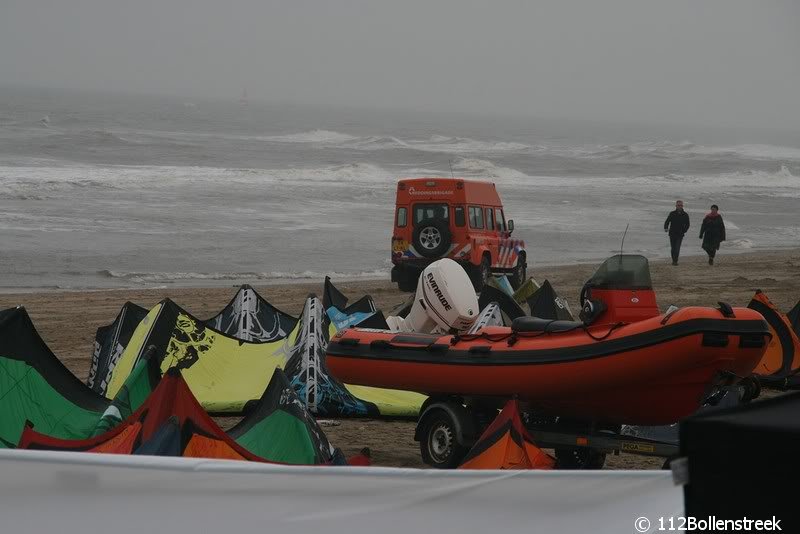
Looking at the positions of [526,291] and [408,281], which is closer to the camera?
[526,291]

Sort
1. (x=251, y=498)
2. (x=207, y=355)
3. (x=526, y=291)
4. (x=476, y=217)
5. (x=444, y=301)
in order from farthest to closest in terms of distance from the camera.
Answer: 1. (x=476, y=217)
2. (x=526, y=291)
3. (x=207, y=355)
4. (x=444, y=301)
5. (x=251, y=498)

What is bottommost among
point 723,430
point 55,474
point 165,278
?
point 165,278

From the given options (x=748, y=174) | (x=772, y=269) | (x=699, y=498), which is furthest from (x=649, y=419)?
(x=748, y=174)

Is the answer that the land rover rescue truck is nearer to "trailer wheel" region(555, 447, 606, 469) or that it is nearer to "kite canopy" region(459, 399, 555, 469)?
"trailer wheel" region(555, 447, 606, 469)

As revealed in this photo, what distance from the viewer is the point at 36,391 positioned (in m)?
7.20

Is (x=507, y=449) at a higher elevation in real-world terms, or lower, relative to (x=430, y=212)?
lower

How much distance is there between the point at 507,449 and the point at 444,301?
2530mm

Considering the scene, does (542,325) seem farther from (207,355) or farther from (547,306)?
(547,306)

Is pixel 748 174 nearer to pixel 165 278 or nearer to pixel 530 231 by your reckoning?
pixel 530 231

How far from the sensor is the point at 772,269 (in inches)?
832

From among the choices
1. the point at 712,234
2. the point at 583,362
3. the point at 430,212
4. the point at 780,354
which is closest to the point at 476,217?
the point at 430,212

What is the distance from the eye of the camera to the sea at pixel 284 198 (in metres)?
24.4

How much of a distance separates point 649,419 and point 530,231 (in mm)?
25599

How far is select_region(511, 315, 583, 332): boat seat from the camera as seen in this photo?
7.43 meters
